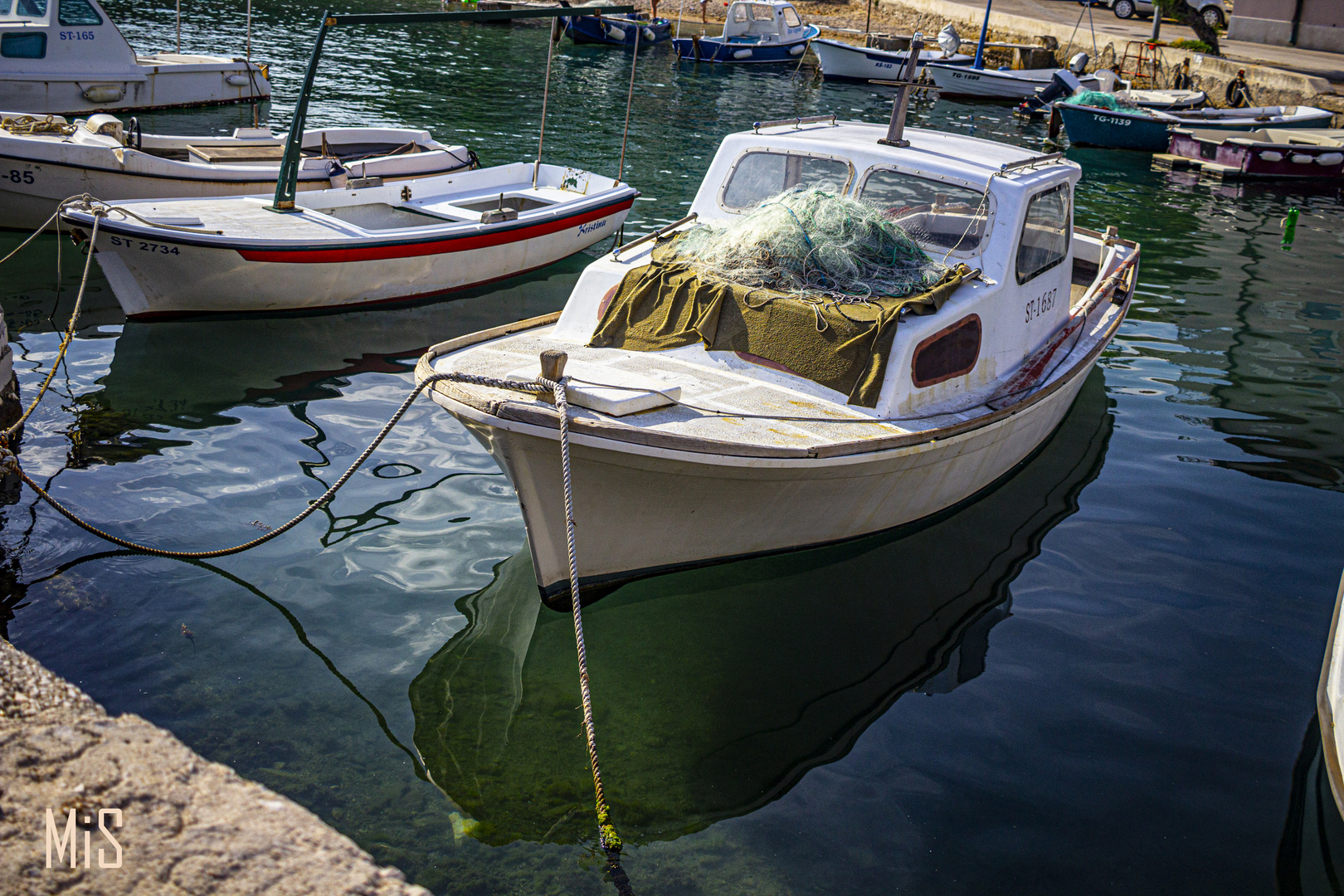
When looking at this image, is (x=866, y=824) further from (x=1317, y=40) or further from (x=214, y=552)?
(x=1317, y=40)

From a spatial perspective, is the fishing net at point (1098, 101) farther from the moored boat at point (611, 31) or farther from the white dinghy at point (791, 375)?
the white dinghy at point (791, 375)

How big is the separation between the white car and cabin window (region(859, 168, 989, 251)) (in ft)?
116

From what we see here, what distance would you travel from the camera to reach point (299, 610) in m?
5.99

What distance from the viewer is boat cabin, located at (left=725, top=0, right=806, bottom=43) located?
1396 inches

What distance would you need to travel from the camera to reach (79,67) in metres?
17.6

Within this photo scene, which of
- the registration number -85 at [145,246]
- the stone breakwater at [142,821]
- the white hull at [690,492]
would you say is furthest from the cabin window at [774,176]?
the stone breakwater at [142,821]

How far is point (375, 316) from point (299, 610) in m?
5.56

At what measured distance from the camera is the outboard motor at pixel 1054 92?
27.4m

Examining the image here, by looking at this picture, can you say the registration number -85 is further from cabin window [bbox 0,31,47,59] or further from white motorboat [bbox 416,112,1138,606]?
cabin window [bbox 0,31,47,59]

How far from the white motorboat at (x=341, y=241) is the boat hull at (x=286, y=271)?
0.04 feet

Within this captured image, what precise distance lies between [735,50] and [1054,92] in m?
11.1

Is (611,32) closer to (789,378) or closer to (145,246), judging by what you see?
(145,246)

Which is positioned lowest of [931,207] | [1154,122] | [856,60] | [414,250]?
[414,250]

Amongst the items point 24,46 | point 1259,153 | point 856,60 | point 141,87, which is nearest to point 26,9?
Result: point 24,46
